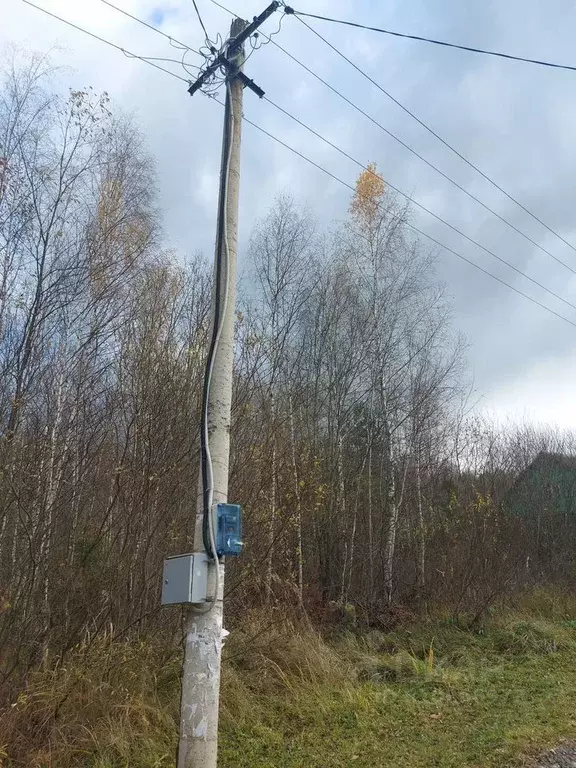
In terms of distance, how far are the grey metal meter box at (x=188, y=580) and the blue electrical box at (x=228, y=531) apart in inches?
4.7

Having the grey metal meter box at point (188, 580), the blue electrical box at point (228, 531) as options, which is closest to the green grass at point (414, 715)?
the grey metal meter box at point (188, 580)

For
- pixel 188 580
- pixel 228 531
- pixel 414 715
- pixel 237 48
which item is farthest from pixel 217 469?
pixel 414 715

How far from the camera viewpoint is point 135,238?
31.9 ft

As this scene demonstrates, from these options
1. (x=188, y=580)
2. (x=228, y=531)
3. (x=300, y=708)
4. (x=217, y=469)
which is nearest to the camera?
(x=188, y=580)

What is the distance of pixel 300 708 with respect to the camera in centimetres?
591

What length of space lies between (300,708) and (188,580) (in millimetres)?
3352

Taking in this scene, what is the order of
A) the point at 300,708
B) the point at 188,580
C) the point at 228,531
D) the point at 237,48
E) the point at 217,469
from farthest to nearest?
→ the point at 300,708 → the point at 237,48 → the point at 217,469 → the point at 228,531 → the point at 188,580

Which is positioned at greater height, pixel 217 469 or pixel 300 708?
pixel 217 469

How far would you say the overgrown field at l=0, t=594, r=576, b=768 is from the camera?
4.66m

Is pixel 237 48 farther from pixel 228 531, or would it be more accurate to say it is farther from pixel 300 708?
pixel 300 708

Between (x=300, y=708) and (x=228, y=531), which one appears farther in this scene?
(x=300, y=708)

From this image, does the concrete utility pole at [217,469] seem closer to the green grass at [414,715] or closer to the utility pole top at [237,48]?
the utility pole top at [237,48]

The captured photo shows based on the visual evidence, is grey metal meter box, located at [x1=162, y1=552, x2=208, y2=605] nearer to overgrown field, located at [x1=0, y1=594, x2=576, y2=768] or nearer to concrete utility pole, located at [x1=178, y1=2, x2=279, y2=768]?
concrete utility pole, located at [x1=178, y1=2, x2=279, y2=768]

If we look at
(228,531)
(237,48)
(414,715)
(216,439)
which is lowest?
(414,715)
